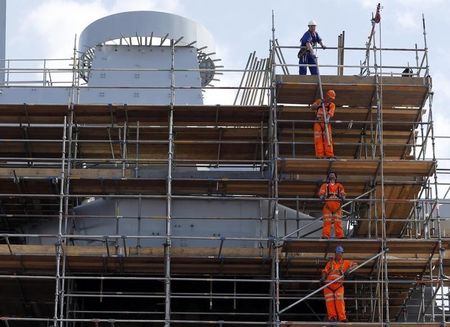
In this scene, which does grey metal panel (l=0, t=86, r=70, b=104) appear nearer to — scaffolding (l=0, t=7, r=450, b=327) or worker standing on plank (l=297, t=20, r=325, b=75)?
scaffolding (l=0, t=7, r=450, b=327)

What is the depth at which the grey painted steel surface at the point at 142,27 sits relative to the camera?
2734 cm

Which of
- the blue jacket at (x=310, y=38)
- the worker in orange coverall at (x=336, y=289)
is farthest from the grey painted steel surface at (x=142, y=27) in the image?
the worker in orange coverall at (x=336, y=289)

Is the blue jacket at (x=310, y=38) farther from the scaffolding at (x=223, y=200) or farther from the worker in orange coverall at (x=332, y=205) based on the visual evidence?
the worker in orange coverall at (x=332, y=205)

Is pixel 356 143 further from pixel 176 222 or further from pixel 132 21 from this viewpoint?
pixel 132 21

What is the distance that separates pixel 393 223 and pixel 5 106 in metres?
7.81

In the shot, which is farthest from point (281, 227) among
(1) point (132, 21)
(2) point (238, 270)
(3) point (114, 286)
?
(1) point (132, 21)

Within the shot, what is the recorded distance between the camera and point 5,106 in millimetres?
21562

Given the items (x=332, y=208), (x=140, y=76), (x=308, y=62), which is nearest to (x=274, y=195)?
(x=332, y=208)

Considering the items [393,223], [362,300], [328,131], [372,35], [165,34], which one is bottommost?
[362,300]

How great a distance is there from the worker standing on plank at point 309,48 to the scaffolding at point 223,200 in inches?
16.0

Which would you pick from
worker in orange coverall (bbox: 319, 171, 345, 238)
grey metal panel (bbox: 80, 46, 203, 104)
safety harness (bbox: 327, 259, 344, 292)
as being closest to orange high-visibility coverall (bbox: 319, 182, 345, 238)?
worker in orange coverall (bbox: 319, 171, 345, 238)

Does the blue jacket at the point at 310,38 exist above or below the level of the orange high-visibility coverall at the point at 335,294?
above

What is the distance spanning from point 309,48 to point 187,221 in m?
4.13

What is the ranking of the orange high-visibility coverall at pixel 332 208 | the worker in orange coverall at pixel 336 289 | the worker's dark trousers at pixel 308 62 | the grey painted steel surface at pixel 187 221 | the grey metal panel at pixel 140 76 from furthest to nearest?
the grey metal panel at pixel 140 76, the grey painted steel surface at pixel 187 221, the worker's dark trousers at pixel 308 62, the orange high-visibility coverall at pixel 332 208, the worker in orange coverall at pixel 336 289
